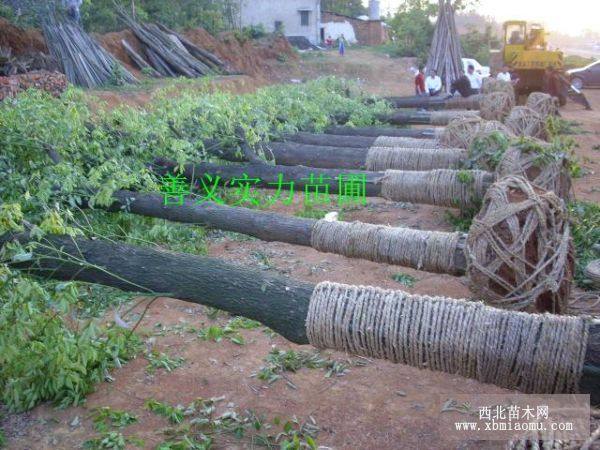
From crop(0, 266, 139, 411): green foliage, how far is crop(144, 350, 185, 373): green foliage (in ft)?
0.84

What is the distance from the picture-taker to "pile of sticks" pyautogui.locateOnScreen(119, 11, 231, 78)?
54.0 feet

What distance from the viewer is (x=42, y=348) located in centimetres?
326

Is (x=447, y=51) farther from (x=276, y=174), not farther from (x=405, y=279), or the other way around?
(x=405, y=279)

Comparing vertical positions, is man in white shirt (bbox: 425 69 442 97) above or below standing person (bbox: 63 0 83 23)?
below

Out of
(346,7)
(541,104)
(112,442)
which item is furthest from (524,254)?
(346,7)

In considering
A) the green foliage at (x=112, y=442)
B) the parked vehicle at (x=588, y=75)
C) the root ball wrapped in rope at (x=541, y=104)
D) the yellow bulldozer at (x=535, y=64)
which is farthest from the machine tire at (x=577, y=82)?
the green foliage at (x=112, y=442)

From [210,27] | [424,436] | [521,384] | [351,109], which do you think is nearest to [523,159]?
[424,436]

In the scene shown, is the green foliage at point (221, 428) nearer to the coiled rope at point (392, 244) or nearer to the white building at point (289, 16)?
the coiled rope at point (392, 244)

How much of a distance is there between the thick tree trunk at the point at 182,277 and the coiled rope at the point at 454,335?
15cm

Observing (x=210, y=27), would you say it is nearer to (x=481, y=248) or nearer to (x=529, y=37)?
(x=529, y=37)

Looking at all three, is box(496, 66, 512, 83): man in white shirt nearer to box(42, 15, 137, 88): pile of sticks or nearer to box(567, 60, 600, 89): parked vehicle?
A: box(567, 60, 600, 89): parked vehicle

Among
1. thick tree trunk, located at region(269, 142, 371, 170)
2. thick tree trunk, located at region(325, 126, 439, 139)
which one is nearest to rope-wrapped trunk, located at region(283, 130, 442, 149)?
thick tree trunk, located at region(325, 126, 439, 139)

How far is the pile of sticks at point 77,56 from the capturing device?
13086 millimetres

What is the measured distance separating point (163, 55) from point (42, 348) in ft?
48.8
